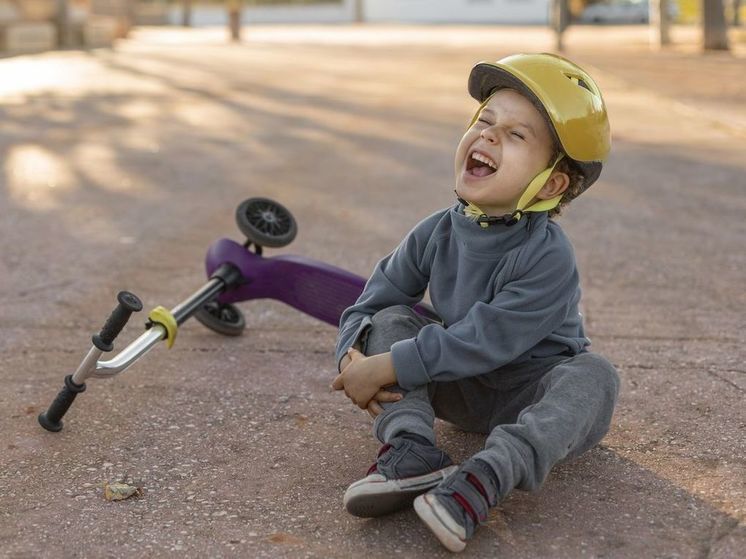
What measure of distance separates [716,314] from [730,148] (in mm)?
4743

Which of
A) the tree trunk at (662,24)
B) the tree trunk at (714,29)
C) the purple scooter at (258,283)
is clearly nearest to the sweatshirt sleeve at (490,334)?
the purple scooter at (258,283)

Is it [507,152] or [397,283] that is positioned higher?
[507,152]

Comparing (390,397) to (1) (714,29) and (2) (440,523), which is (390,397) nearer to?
(2) (440,523)

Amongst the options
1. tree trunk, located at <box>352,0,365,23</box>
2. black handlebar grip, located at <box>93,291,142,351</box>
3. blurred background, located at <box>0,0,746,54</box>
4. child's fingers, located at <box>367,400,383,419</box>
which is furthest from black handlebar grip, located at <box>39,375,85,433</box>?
tree trunk, located at <box>352,0,365,23</box>

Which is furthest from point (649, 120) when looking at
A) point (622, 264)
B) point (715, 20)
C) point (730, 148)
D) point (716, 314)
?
point (715, 20)

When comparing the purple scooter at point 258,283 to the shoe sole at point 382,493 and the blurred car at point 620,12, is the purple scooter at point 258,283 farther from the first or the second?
the blurred car at point 620,12

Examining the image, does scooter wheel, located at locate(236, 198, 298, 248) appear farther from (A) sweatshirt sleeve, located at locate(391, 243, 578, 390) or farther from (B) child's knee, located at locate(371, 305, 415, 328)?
(A) sweatshirt sleeve, located at locate(391, 243, 578, 390)

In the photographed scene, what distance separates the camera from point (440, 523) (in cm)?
230

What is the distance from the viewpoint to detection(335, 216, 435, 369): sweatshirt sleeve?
289cm

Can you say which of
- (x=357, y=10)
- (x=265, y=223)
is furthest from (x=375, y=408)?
(x=357, y=10)

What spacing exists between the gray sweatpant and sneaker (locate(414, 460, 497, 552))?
35 mm

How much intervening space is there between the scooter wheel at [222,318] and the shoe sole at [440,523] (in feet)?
5.45

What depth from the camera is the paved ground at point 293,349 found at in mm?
2516

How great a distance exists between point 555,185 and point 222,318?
1.50m
